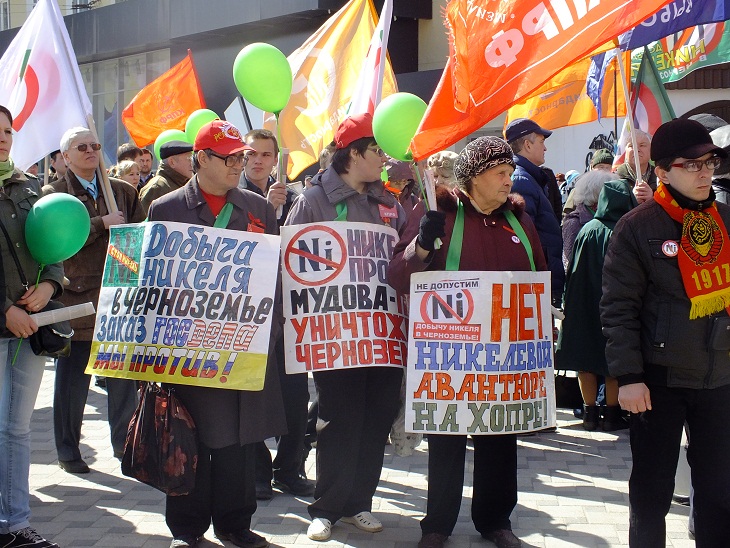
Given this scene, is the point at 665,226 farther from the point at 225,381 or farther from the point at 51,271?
the point at 51,271

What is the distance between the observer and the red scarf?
3973 mm

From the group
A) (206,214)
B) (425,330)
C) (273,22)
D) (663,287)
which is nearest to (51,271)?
(206,214)

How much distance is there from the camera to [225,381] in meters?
4.64

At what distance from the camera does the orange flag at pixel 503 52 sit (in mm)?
4391

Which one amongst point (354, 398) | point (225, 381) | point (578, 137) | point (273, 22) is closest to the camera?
point (225, 381)

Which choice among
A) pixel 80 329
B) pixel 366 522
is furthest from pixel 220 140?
pixel 80 329

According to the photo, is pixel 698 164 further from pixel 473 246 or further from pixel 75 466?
pixel 75 466

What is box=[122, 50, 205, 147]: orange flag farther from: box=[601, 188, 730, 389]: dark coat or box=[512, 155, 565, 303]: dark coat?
box=[601, 188, 730, 389]: dark coat

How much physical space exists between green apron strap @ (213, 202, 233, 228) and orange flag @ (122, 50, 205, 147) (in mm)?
6612

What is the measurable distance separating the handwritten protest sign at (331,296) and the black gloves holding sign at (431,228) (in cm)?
60

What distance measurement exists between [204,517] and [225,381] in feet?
2.42

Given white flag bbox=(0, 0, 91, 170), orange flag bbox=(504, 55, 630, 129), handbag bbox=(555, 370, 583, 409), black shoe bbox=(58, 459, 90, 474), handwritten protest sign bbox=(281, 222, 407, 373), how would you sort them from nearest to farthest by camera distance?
handwritten protest sign bbox=(281, 222, 407, 373)
white flag bbox=(0, 0, 91, 170)
black shoe bbox=(58, 459, 90, 474)
handbag bbox=(555, 370, 583, 409)
orange flag bbox=(504, 55, 630, 129)

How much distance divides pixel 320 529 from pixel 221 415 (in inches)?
32.4

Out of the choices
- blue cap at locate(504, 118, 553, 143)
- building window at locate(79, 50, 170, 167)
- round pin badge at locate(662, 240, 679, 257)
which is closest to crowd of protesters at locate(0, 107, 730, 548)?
round pin badge at locate(662, 240, 679, 257)
